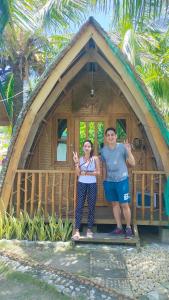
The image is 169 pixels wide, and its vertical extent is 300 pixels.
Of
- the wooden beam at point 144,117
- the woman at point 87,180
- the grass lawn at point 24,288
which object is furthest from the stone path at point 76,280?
the wooden beam at point 144,117

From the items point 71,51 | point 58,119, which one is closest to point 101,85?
point 58,119

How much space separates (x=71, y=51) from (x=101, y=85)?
1977mm

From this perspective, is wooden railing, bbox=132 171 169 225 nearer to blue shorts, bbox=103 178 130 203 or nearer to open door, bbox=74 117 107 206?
blue shorts, bbox=103 178 130 203

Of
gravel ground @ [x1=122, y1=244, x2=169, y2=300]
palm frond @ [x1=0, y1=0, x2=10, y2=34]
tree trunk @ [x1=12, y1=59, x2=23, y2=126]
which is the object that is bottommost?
gravel ground @ [x1=122, y1=244, x2=169, y2=300]

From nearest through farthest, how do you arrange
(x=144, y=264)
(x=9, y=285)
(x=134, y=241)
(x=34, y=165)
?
(x=9, y=285), (x=144, y=264), (x=134, y=241), (x=34, y=165)

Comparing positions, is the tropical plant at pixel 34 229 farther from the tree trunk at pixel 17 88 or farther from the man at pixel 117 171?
the tree trunk at pixel 17 88

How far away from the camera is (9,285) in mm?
3816

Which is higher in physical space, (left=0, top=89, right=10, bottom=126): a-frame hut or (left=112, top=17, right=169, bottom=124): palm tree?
(left=112, top=17, right=169, bottom=124): palm tree

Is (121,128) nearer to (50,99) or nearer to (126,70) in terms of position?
(50,99)

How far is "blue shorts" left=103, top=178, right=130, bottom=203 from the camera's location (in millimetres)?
5215

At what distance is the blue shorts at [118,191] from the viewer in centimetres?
521

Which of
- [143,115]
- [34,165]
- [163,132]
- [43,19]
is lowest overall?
[34,165]

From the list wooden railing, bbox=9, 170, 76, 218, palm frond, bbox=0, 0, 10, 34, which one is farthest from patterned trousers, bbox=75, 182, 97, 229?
palm frond, bbox=0, 0, 10, 34

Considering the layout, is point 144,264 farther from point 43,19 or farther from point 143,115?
point 43,19
